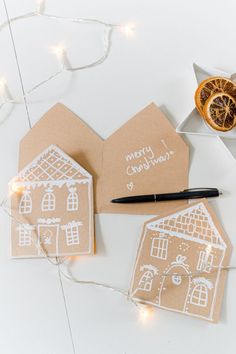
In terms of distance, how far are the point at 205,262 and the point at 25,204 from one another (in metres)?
0.33

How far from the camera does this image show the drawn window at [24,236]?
73 cm

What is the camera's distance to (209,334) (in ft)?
2.27

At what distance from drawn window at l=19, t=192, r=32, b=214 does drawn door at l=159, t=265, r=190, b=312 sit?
0.26 m

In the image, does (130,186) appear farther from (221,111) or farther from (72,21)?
(72,21)

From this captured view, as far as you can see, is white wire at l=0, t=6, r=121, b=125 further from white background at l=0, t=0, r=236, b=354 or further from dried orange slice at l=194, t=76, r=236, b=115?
dried orange slice at l=194, t=76, r=236, b=115

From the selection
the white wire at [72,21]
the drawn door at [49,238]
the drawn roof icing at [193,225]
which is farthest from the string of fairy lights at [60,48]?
the drawn roof icing at [193,225]

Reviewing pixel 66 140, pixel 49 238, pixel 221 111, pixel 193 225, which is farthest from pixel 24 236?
pixel 221 111

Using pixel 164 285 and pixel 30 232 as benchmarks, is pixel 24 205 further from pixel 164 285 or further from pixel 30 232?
pixel 164 285

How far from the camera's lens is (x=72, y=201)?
74 centimetres

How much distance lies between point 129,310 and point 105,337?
0.06 meters

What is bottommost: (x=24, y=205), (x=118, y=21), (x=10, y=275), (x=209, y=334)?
(x=209, y=334)

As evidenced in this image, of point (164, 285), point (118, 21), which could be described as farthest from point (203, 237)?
point (118, 21)

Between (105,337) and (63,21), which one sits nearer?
(105,337)

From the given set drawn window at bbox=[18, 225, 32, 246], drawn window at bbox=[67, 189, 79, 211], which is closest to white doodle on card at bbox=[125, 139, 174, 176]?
drawn window at bbox=[67, 189, 79, 211]
